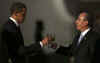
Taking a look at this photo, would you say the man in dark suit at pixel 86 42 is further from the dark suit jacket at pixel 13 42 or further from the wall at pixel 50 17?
the wall at pixel 50 17

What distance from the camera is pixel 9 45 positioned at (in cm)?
259

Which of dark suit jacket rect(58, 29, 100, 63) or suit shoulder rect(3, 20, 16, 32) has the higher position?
suit shoulder rect(3, 20, 16, 32)

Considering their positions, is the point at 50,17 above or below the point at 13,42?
above

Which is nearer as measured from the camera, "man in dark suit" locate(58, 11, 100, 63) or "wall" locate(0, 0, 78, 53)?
"man in dark suit" locate(58, 11, 100, 63)

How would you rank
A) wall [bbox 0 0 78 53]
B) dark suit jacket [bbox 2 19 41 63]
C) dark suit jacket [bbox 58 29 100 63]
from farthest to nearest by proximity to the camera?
wall [bbox 0 0 78 53]
dark suit jacket [bbox 2 19 41 63]
dark suit jacket [bbox 58 29 100 63]

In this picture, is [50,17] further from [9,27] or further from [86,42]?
[86,42]

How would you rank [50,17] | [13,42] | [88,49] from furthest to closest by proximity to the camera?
[50,17]
[13,42]
[88,49]

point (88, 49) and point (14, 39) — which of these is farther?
point (14, 39)

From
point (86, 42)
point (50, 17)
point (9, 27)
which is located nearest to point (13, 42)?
point (9, 27)

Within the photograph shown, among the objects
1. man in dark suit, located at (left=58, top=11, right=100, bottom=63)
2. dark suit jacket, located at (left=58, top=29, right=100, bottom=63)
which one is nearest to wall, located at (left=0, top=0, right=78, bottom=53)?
man in dark suit, located at (left=58, top=11, right=100, bottom=63)

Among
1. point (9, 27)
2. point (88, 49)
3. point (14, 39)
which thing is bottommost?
point (88, 49)

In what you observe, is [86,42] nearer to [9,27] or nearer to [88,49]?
[88,49]

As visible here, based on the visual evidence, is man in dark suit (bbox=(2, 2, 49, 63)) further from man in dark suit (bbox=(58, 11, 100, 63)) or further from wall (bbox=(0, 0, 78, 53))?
wall (bbox=(0, 0, 78, 53))

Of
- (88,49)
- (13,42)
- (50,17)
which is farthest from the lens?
(50,17)
